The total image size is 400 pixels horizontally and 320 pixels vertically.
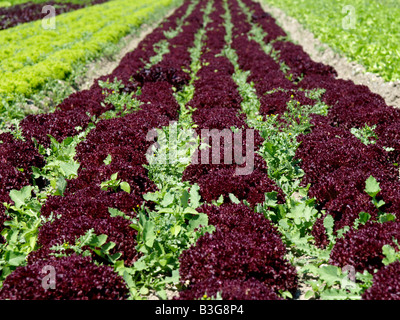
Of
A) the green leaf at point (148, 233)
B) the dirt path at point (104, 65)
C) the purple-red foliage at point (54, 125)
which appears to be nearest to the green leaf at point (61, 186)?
the green leaf at point (148, 233)

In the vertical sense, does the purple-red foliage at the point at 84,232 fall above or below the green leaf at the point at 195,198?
above

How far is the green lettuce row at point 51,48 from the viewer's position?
10.5 meters

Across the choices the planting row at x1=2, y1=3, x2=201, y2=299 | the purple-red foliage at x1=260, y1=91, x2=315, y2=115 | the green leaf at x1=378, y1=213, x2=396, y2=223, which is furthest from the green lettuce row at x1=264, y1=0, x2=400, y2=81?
the green leaf at x1=378, y1=213, x2=396, y2=223

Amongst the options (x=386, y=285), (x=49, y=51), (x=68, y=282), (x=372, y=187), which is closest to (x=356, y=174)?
(x=372, y=187)

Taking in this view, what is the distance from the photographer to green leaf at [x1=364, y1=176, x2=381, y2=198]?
4.48 meters

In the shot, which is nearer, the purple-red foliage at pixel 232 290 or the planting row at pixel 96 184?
the purple-red foliage at pixel 232 290

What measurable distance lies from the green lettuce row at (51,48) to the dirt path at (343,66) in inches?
371

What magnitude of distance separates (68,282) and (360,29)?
15797 millimetres

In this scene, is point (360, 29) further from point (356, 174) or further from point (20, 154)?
point (20, 154)

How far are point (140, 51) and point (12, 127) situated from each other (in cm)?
810

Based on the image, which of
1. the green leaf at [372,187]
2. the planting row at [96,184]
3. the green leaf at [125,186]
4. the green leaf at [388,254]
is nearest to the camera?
the green leaf at [388,254]

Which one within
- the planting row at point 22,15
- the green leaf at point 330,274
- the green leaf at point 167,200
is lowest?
the green leaf at point 330,274

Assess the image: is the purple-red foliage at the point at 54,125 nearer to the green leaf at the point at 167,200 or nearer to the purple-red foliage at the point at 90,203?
the purple-red foliage at the point at 90,203

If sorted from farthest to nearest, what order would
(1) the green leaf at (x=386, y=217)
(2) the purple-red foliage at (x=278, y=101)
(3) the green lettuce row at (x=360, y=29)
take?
(3) the green lettuce row at (x=360, y=29) < (2) the purple-red foliage at (x=278, y=101) < (1) the green leaf at (x=386, y=217)
